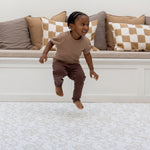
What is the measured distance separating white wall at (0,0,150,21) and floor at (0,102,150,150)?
4.72 feet

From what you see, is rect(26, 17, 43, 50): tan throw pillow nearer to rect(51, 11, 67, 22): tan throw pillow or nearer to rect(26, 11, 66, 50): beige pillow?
rect(26, 11, 66, 50): beige pillow

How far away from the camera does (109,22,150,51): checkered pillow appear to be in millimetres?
2980

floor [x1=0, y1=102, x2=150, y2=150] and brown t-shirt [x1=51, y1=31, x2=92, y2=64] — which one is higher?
brown t-shirt [x1=51, y1=31, x2=92, y2=64]

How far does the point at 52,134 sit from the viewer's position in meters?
1.69

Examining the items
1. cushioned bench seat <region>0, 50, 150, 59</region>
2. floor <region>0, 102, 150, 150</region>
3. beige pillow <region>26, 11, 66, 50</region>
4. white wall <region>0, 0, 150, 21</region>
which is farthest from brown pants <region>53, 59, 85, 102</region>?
white wall <region>0, 0, 150, 21</region>

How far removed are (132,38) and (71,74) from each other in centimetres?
115

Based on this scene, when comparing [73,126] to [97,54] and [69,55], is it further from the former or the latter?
[97,54]

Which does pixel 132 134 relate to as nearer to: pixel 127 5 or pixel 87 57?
pixel 87 57

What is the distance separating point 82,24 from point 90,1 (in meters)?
1.69

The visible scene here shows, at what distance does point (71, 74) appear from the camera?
215 cm

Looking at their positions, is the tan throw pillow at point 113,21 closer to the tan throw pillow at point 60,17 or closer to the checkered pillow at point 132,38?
the checkered pillow at point 132,38

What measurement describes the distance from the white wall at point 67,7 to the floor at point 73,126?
4.72 ft

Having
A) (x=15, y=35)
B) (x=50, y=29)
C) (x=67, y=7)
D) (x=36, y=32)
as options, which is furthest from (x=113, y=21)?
(x=15, y=35)

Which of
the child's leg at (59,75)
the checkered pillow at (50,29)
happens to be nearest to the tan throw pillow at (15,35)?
the checkered pillow at (50,29)
